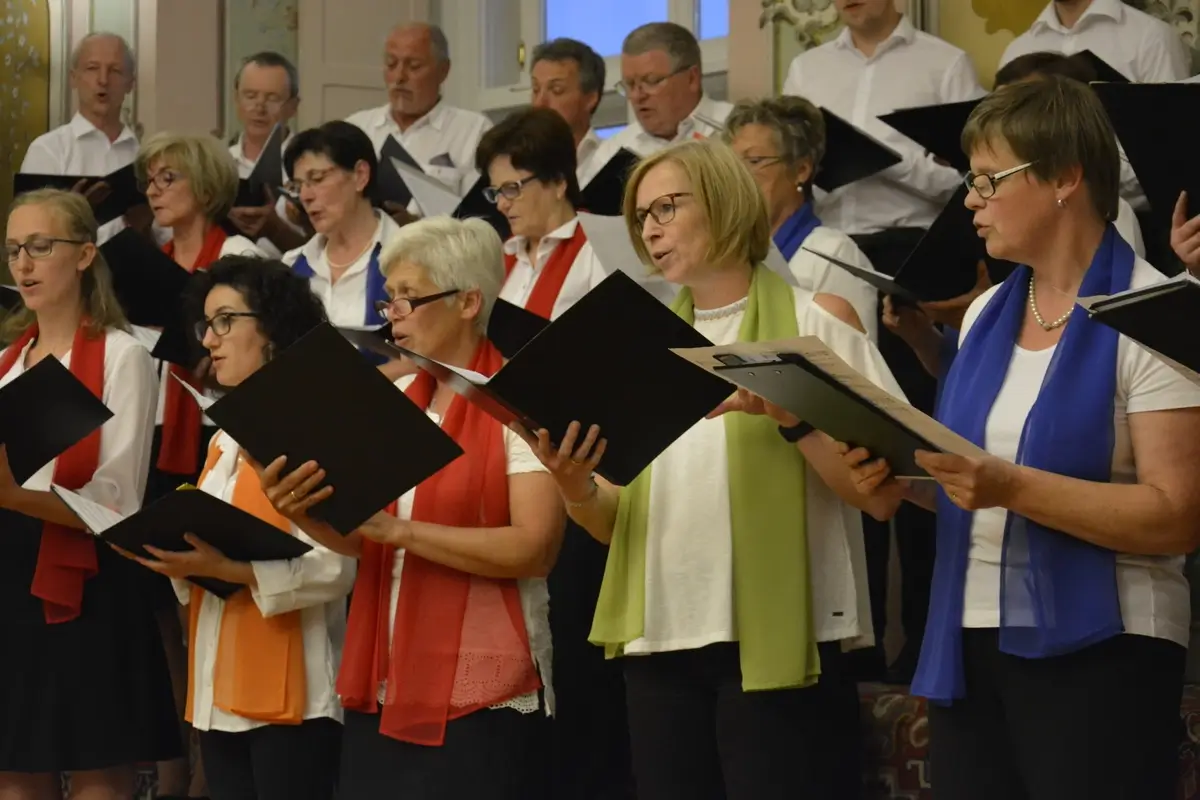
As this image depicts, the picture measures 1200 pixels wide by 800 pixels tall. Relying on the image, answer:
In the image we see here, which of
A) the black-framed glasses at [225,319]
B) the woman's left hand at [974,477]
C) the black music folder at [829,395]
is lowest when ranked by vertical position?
the woman's left hand at [974,477]

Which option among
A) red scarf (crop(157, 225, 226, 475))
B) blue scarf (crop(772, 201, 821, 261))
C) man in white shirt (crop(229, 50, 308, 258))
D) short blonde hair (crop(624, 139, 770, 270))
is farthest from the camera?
man in white shirt (crop(229, 50, 308, 258))

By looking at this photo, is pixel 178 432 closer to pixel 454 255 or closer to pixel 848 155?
pixel 454 255

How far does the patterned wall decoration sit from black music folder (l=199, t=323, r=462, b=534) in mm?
5157

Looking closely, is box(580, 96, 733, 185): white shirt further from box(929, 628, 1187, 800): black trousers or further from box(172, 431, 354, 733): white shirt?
box(929, 628, 1187, 800): black trousers

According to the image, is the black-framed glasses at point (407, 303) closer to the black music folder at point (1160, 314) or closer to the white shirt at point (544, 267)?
the white shirt at point (544, 267)

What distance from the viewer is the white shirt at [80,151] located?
6340 mm

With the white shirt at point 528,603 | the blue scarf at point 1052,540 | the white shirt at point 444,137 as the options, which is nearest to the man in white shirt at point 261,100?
the white shirt at point 444,137

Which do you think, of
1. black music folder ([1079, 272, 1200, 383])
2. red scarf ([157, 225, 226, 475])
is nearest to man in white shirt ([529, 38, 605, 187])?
red scarf ([157, 225, 226, 475])

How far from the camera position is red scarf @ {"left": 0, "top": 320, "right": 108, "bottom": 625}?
3615 mm

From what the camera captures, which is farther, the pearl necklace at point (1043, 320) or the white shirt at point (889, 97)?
the white shirt at point (889, 97)

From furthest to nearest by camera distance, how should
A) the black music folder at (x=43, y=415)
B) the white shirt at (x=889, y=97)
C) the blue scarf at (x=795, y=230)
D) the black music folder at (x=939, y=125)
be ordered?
the white shirt at (x=889, y=97), the blue scarf at (x=795, y=230), the black music folder at (x=939, y=125), the black music folder at (x=43, y=415)

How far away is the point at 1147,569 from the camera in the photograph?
88.5 inches

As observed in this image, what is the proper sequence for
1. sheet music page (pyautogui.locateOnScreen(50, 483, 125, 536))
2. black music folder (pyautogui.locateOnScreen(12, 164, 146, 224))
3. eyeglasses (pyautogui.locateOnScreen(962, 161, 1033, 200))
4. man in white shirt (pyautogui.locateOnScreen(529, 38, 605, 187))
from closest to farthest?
eyeglasses (pyautogui.locateOnScreen(962, 161, 1033, 200))
sheet music page (pyautogui.locateOnScreen(50, 483, 125, 536))
black music folder (pyautogui.locateOnScreen(12, 164, 146, 224))
man in white shirt (pyautogui.locateOnScreen(529, 38, 605, 187))

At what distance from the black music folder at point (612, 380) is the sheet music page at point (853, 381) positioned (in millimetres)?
262
